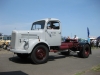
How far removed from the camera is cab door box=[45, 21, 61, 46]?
987 centimetres

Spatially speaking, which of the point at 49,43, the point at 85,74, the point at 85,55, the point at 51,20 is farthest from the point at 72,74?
the point at 85,55

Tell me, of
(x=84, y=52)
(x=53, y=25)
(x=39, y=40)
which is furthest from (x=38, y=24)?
(x=84, y=52)

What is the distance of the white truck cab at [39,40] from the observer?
28.3 feet

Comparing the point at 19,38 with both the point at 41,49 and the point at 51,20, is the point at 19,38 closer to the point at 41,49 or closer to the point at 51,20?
the point at 41,49

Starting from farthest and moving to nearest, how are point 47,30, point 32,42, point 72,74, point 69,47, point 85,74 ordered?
point 69,47
point 47,30
point 32,42
point 72,74
point 85,74

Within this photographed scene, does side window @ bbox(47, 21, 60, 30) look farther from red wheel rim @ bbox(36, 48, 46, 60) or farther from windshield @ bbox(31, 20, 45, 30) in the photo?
red wheel rim @ bbox(36, 48, 46, 60)

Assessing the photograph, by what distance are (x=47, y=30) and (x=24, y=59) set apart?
7.80 feet

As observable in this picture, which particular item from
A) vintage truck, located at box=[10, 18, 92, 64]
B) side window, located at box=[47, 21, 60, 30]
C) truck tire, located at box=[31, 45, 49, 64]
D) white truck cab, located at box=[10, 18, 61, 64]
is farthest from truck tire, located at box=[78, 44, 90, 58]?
truck tire, located at box=[31, 45, 49, 64]

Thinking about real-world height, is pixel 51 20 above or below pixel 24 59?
above

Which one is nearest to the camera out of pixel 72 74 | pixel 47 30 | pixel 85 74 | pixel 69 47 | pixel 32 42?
pixel 85 74

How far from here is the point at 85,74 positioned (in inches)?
241

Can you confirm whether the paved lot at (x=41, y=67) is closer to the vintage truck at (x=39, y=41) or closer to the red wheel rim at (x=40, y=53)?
the red wheel rim at (x=40, y=53)

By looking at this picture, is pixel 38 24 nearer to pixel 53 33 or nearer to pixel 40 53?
pixel 53 33

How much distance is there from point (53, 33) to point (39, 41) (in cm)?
151
